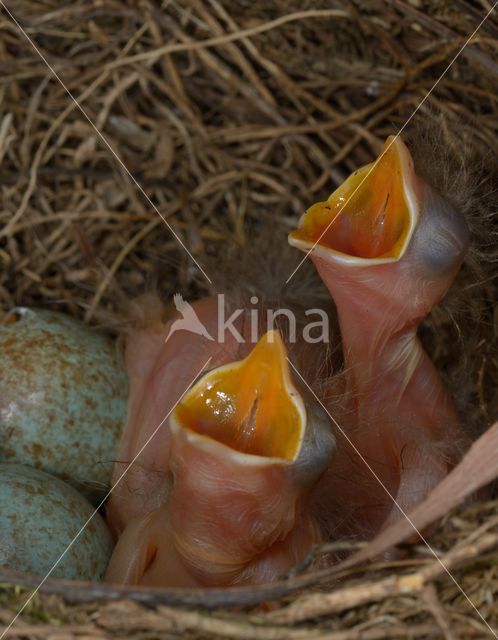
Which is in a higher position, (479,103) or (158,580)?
(479,103)

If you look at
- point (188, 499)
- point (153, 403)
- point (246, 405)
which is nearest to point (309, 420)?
point (246, 405)

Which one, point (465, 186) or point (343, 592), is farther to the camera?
point (465, 186)

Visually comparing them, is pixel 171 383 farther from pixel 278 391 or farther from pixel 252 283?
pixel 278 391

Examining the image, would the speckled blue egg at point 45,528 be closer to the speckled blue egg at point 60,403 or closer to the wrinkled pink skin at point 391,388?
the speckled blue egg at point 60,403

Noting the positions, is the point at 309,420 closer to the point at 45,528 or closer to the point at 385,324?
the point at 385,324

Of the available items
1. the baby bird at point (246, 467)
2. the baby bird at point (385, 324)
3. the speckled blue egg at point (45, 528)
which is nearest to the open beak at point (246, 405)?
the baby bird at point (246, 467)

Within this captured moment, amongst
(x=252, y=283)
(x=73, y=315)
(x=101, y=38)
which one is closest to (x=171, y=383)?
(x=252, y=283)
